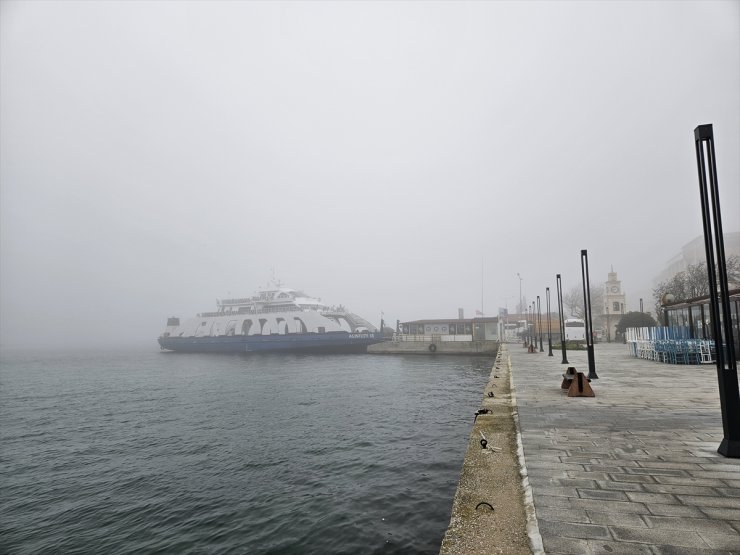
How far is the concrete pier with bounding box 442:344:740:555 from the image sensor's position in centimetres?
293

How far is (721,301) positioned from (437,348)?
39.3 metres

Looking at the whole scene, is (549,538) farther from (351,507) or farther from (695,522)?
(351,507)

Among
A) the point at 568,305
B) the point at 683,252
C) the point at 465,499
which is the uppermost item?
the point at 683,252

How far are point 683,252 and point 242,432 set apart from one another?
179061 mm

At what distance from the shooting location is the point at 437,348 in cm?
4303

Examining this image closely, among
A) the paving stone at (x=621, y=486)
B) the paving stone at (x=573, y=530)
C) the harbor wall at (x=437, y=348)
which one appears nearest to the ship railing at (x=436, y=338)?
the harbor wall at (x=437, y=348)

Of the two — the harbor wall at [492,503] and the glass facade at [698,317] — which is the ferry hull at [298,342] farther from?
the harbor wall at [492,503]

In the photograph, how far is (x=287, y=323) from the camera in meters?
55.1

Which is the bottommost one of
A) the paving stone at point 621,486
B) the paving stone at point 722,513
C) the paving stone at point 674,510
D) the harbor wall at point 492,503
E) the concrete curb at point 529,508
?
the harbor wall at point 492,503

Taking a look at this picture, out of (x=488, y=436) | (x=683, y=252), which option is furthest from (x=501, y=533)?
(x=683, y=252)

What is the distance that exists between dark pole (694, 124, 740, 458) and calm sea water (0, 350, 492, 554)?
12.8ft

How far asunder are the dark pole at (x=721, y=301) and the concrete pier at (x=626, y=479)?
364mm

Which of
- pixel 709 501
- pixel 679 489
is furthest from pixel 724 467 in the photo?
pixel 709 501

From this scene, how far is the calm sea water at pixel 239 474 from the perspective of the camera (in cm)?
604
